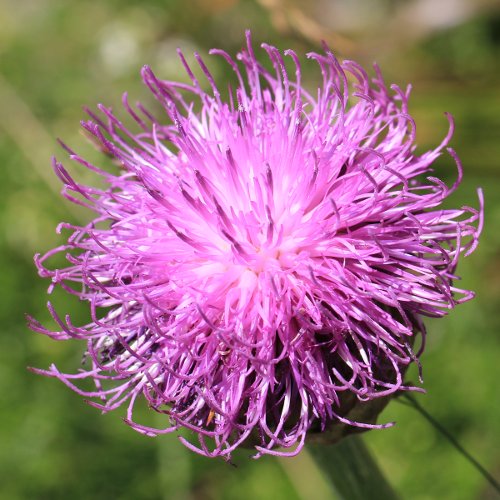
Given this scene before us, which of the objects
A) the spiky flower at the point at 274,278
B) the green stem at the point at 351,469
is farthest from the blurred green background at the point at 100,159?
the spiky flower at the point at 274,278

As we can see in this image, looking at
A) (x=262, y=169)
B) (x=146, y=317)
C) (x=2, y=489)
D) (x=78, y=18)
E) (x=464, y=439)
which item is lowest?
(x=464, y=439)

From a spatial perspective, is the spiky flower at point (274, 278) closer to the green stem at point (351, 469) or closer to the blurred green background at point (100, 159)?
the green stem at point (351, 469)

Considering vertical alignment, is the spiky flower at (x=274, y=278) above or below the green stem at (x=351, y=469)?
above

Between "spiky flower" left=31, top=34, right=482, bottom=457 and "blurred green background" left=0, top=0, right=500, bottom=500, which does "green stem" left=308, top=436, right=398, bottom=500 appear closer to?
"spiky flower" left=31, top=34, right=482, bottom=457

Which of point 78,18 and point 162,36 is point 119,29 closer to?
point 162,36

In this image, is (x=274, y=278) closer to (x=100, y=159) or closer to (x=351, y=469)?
(x=351, y=469)

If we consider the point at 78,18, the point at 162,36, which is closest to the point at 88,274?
the point at 162,36

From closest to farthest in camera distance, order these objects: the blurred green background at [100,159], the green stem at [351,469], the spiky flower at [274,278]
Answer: the spiky flower at [274,278] < the green stem at [351,469] < the blurred green background at [100,159]
